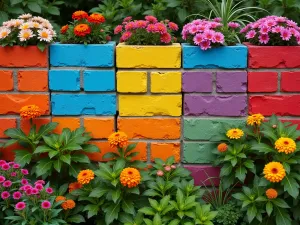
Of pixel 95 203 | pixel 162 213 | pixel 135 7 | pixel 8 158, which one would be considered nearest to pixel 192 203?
pixel 162 213

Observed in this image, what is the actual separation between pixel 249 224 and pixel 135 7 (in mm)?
1564

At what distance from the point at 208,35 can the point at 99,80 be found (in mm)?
611

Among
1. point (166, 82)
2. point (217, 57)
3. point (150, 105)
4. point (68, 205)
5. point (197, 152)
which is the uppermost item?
point (217, 57)

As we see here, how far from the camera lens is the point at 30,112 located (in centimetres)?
274

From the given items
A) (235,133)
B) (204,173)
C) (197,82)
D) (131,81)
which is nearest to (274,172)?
(235,133)

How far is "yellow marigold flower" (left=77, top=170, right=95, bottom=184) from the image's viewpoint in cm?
257

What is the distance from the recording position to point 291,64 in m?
2.81

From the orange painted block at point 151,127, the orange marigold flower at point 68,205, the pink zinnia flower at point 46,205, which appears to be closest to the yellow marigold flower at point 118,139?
the orange painted block at point 151,127

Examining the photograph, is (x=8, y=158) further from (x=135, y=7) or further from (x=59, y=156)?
(x=135, y=7)

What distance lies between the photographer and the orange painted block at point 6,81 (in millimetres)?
2828

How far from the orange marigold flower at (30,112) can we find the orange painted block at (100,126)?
0.26 m

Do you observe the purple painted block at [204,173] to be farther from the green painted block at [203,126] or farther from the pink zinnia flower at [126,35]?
the pink zinnia flower at [126,35]

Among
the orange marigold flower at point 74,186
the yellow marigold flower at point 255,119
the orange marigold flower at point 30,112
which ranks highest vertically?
the orange marigold flower at point 30,112

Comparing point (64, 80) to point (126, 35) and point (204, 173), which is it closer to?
point (126, 35)
